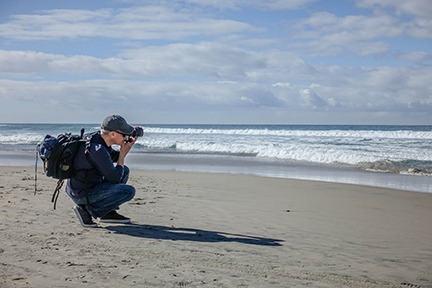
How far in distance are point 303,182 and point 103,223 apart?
264 inches

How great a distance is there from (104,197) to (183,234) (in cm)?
111

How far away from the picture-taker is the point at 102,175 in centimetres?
437

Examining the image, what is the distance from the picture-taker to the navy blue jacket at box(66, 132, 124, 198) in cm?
407

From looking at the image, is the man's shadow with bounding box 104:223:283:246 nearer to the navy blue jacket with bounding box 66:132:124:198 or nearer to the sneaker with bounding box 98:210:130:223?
the sneaker with bounding box 98:210:130:223

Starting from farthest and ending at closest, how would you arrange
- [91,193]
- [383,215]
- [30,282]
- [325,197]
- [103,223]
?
[325,197] → [383,215] → [103,223] → [91,193] → [30,282]

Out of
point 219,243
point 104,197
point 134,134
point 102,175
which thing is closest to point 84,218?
point 104,197

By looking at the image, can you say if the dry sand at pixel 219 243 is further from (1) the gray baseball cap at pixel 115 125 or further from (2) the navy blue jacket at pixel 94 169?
(1) the gray baseball cap at pixel 115 125

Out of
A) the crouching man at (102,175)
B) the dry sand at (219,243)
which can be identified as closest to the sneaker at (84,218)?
the crouching man at (102,175)

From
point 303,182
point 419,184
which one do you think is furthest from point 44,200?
point 419,184

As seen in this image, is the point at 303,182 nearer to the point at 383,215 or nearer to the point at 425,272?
the point at 383,215

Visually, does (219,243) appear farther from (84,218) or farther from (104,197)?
(84,218)

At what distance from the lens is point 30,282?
9.00ft

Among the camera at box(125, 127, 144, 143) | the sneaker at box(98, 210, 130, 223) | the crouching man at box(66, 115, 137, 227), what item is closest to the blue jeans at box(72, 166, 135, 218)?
the crouching man at box(66, 115, 137, 227)

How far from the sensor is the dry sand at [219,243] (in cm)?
304
